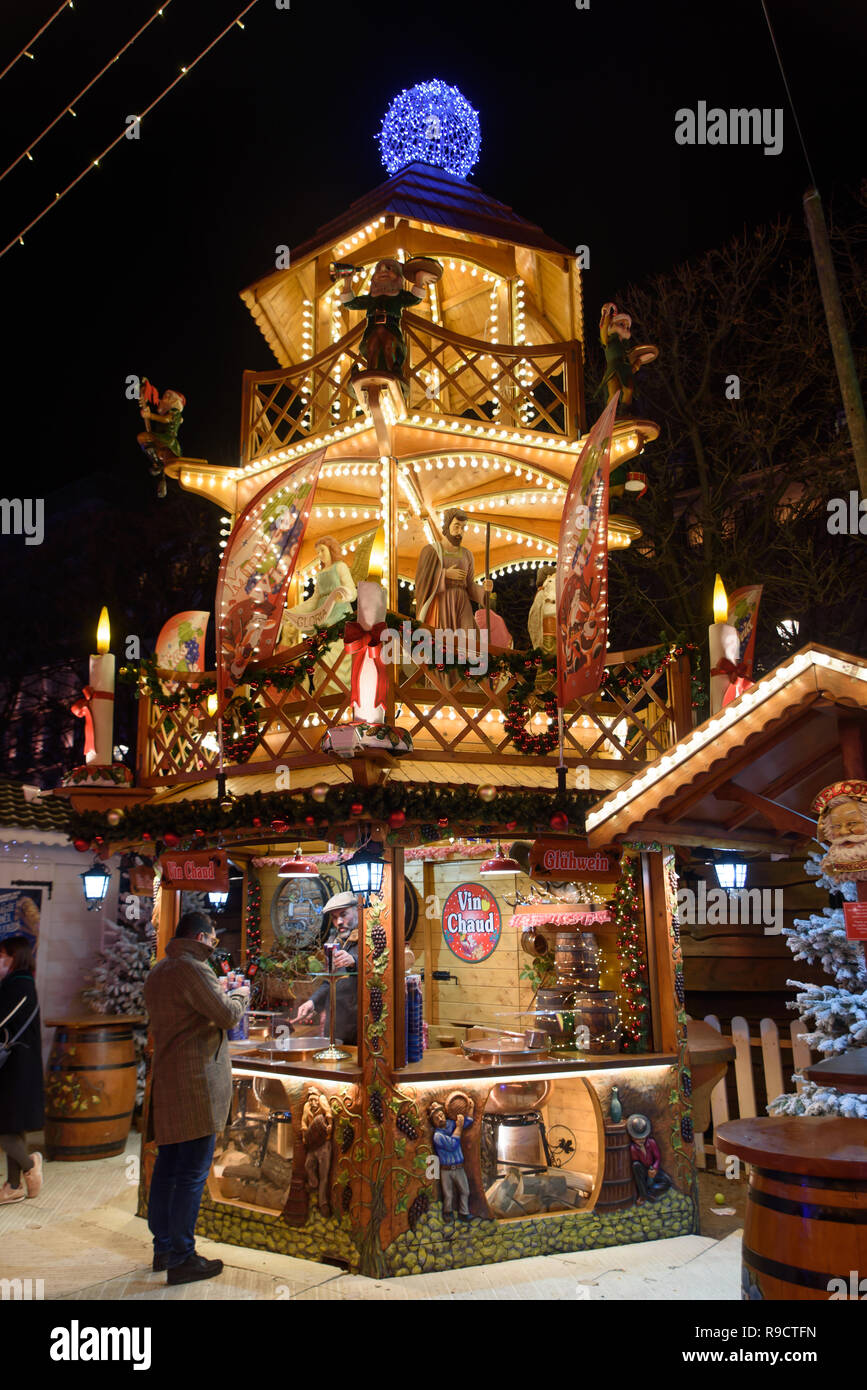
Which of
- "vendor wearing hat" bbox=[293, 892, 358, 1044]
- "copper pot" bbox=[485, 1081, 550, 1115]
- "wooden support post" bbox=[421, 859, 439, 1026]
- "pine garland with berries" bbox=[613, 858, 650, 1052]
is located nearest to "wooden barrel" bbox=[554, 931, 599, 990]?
"pine garland with berries" bbox=[613, 858, 650, 1052]

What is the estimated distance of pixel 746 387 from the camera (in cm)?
1527

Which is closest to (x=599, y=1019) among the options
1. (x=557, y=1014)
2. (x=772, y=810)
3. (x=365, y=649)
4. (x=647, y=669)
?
(x=557, y=1014)

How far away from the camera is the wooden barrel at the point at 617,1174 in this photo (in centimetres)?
732

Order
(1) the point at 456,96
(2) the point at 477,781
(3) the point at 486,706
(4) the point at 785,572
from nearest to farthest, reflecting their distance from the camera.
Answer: (2) the point at 477,781, (3) the point at 486,706, (1) the point at 456,96, (4) the point at 785,572

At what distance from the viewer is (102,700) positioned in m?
9.15

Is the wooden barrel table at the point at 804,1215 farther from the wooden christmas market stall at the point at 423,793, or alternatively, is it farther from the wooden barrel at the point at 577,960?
the wooden barrel at the point at 577,960

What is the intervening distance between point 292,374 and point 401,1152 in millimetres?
7261

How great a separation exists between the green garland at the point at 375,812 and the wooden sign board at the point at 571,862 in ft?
Result: 0.91

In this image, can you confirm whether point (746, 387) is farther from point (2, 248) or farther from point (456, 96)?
point (2, 248)

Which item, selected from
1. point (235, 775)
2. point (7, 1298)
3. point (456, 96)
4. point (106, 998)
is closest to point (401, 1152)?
point (7, 1298)

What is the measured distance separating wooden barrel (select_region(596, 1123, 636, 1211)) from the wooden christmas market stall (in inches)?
0.8

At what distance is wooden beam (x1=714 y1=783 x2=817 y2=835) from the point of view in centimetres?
561

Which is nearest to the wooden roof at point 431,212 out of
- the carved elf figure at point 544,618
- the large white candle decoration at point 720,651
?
the carved elf figure at point 544,618

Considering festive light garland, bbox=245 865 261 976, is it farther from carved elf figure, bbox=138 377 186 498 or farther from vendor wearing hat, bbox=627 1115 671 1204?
vendor wearing hat, bbox=627 1115 671 1204
